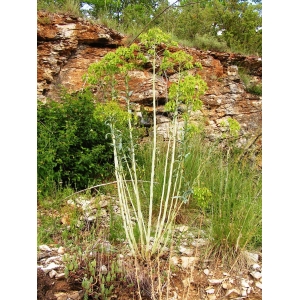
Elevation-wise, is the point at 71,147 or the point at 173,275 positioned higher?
the point at 71,147

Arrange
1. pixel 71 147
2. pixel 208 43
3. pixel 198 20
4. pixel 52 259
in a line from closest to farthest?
pixel 52 259 → pixel 71 147 → pixel 208 43 → pixel 198 20

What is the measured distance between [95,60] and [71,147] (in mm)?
2161

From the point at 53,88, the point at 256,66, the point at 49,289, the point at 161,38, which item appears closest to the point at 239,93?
the point at 256,66

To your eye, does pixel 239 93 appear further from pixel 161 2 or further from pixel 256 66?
pixel 161 2

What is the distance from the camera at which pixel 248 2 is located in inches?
262

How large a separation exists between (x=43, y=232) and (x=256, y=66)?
18.0 ft

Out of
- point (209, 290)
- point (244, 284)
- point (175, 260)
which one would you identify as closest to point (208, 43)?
point (175, 260)

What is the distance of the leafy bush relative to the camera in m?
3.31

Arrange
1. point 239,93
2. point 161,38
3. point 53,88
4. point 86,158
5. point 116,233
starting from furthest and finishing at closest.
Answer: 1. point 239,93
2. point 53,88
3. point 86,158
4. point 116,233
5. point 161,38

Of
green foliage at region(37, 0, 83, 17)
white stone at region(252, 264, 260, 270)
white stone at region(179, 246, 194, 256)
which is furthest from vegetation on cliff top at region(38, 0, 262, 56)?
white stone at region(252, 264, 260, 270)

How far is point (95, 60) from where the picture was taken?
17.8 feet

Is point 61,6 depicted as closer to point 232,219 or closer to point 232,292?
point 232,219

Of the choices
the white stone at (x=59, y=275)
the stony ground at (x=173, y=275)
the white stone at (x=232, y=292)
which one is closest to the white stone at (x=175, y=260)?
the stony ground at (x=173, y=275)

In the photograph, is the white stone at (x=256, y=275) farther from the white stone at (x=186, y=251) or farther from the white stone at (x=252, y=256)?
Result: the white stone at (x=186, y=251)
